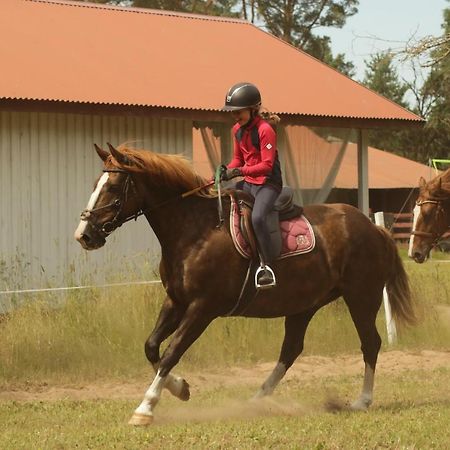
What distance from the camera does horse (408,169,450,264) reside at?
1038cm

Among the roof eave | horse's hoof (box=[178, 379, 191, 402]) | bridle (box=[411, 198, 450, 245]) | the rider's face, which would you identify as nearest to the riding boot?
horse's hoof (box=[178, 379, 191, 402])

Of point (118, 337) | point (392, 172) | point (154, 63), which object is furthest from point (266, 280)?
point (392, 172)

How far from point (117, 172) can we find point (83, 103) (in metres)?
6.15

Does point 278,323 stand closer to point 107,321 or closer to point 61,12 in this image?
point 107,321

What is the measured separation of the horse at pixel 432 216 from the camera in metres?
10.4

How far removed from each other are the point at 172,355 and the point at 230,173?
5.51 ft

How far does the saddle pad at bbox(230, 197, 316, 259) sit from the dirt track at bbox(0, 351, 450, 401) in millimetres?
2425

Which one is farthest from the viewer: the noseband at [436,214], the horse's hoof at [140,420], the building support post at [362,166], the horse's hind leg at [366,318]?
the building support post at [362,166]

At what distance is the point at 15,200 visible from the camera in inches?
563

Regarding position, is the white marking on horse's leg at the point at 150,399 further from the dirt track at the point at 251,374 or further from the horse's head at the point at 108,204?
the dirt track at the point at 251,374

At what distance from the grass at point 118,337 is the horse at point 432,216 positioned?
0.86 m

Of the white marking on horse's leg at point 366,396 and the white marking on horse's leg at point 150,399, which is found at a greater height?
the white marking on horse's leg at point 150,399

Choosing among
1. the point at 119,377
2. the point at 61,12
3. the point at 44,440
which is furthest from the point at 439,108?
the point at 44,440

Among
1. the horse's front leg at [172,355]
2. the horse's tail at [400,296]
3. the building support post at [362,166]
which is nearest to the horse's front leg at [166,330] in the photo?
the horse's front leg at [172,355]
